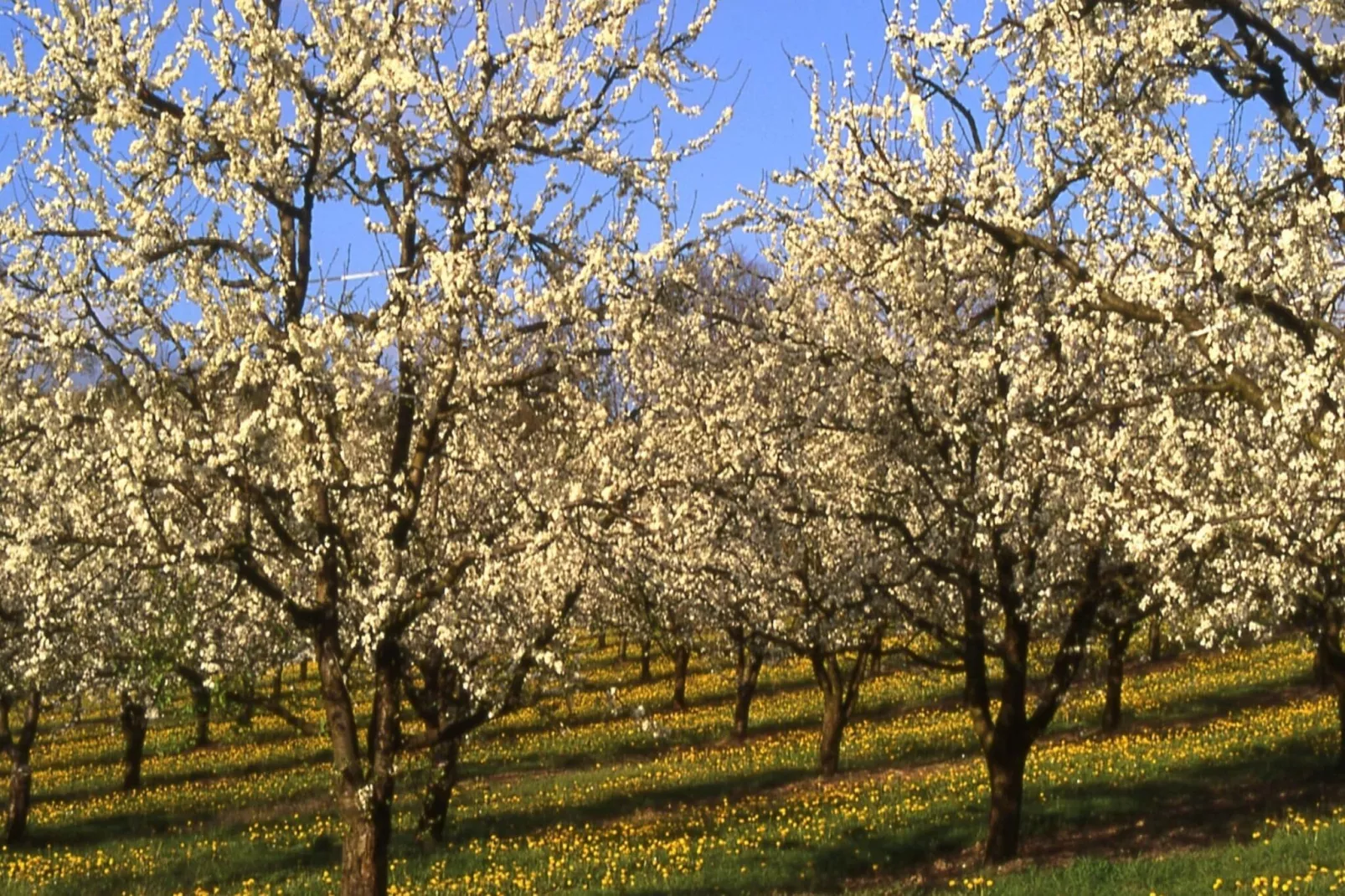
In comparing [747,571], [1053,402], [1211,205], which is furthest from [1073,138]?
[747,571]

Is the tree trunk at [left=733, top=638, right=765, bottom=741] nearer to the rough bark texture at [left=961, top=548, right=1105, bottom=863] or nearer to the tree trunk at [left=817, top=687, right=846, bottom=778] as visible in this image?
the tree trunk at [left=817, top=687, right=846, bottom=778]

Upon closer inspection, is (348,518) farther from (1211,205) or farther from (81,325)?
(1211,205)

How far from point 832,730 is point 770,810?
4.08 m

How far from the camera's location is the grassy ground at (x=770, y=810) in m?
15.1

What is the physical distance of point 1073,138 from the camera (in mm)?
9312

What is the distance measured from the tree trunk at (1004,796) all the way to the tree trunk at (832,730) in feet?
29.7

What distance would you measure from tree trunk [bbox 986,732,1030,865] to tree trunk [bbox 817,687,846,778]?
356 inches

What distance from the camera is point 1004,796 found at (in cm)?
1482

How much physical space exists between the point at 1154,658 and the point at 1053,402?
3300cm

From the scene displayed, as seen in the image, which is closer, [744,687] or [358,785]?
[358,785]

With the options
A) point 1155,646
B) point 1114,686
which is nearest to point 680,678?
point 1114,686

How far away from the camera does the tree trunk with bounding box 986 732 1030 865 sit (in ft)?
47.6

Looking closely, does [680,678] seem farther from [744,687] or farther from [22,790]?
[22,790]

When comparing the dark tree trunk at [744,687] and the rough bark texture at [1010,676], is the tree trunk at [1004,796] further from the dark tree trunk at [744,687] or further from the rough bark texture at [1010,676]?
the dark tree trunk at [744,687]
